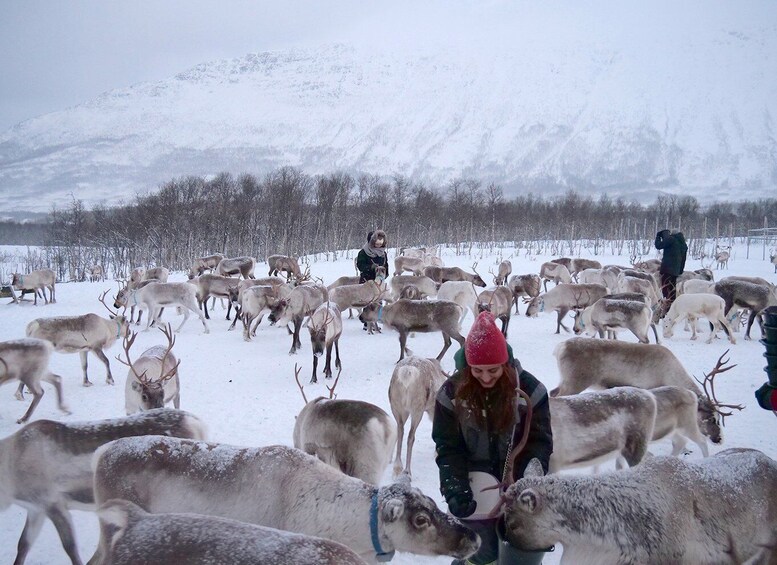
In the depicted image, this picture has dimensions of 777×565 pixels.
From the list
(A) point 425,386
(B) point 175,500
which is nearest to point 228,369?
(A) point 425,386

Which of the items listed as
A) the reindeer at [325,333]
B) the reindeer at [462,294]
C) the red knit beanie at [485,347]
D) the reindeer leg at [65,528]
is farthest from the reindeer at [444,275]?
the red knit beanie at [485,347]

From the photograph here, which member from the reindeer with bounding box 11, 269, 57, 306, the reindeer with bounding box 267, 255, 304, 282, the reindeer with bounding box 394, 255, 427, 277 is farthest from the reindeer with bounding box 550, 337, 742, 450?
the reindeer with bounding box 11, 269, 57, 306

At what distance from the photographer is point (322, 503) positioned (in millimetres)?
2869

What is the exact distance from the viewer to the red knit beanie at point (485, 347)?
2.53 metres

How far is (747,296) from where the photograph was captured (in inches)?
433

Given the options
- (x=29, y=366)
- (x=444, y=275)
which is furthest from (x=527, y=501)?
(x=444, y=275)

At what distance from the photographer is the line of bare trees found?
39.1 metres

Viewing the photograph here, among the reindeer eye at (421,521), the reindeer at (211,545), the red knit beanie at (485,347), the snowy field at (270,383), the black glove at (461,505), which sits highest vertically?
the red knit beanie at (485,347)

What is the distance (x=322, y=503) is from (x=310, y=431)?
4.52ft

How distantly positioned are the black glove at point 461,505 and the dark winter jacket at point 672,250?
1163 cm

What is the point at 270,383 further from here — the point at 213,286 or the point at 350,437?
the point at 213,286

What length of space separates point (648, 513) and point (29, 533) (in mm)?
4102

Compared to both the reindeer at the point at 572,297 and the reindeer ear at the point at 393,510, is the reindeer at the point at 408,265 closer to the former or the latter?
the reindeer at the point at 572,297

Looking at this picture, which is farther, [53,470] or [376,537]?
[53,470]
